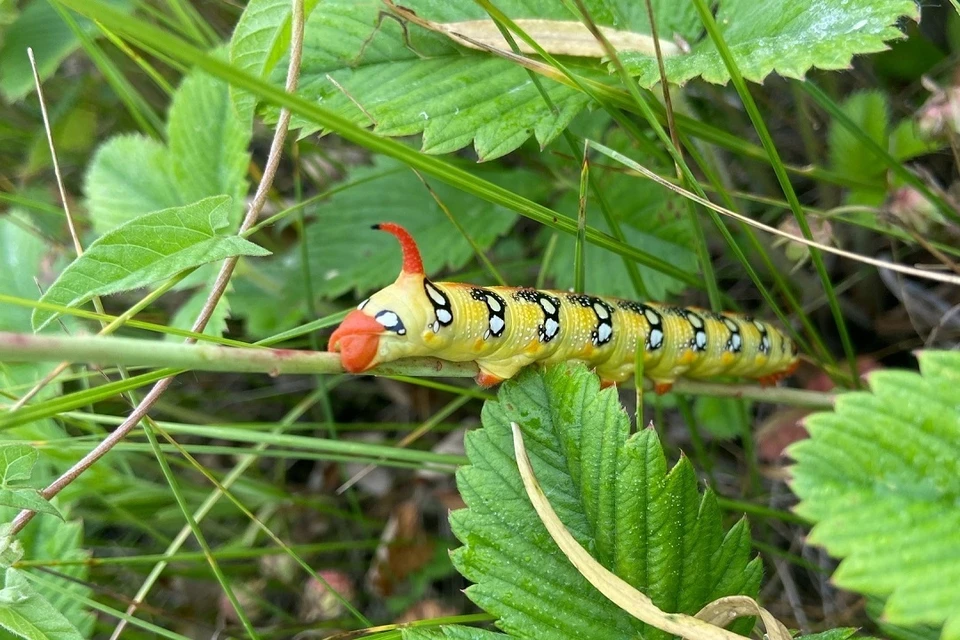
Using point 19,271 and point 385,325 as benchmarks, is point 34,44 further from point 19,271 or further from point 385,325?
point 385,325

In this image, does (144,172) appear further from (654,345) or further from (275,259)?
(654,345)

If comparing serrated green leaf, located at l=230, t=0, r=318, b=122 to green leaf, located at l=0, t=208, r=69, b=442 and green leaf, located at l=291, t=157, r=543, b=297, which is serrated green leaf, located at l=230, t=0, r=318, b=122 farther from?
green leaf, located at l=0, t=208, r=69, b=442

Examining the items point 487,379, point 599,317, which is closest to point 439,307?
point 487,379

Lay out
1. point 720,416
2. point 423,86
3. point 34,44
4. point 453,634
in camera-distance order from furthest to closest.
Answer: point 34,44
point 720,416
point 423,86
point 453,634

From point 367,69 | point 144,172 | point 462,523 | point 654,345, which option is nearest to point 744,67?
point 654,345

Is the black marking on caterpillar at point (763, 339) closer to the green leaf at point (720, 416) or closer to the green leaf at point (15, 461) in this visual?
the green leaf at point (720, 416)
